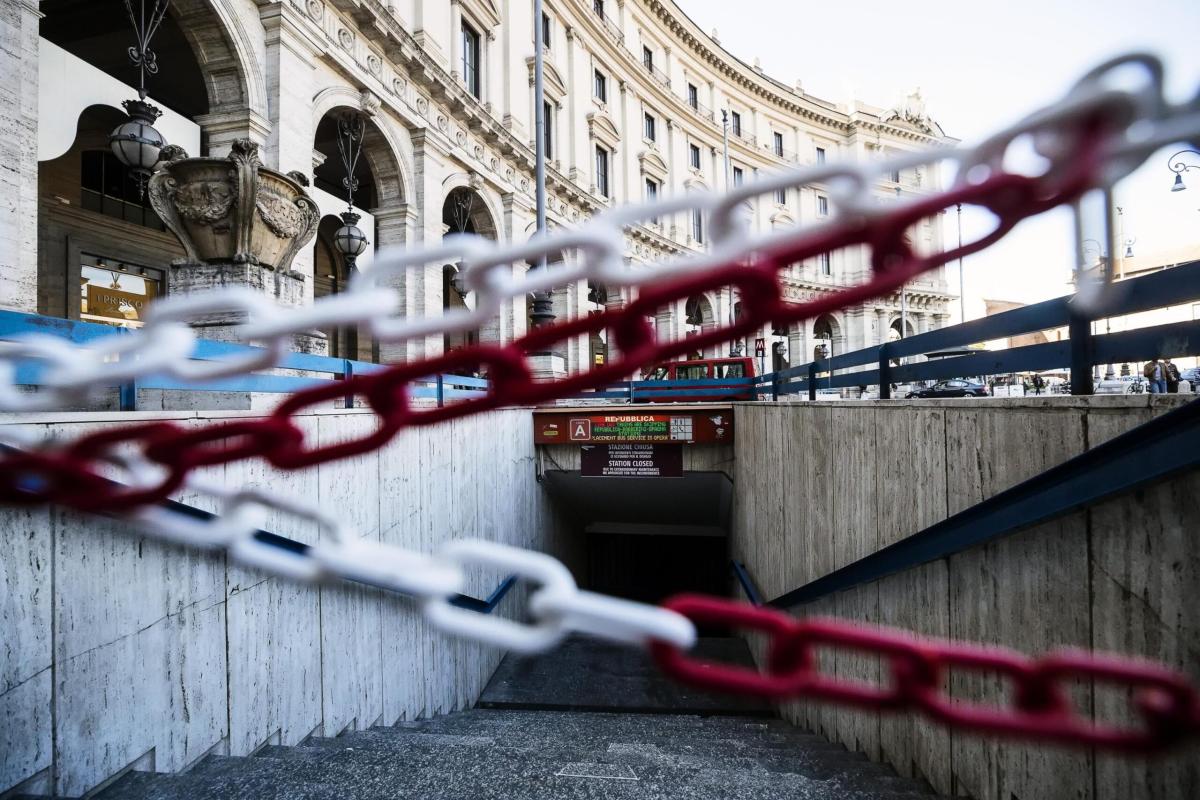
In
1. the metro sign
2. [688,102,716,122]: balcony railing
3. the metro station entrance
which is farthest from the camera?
[688,102,716,122]: balcony railing

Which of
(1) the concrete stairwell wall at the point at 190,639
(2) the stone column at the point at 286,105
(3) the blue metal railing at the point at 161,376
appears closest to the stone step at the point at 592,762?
(1) the concrete stairwell wall at the point at 190,639

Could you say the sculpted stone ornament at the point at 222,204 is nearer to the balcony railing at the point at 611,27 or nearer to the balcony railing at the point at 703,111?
the balcony railing at the point at 611,27

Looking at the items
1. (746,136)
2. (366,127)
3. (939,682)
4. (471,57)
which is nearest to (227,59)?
(366,127)

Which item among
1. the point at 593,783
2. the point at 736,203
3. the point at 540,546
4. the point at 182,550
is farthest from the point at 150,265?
the point at 736,203

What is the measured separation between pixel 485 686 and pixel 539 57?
12340 mm

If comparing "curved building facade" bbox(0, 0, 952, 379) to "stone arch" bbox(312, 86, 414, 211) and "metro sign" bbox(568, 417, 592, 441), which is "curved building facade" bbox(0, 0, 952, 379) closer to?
"stone arch" bbox(312, 86, 414, 211)

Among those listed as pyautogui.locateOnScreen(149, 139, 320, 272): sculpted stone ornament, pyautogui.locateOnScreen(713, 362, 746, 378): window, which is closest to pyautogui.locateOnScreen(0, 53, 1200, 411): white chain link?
pyautogui.locateOnScreen(149, 139, 320, 272): sculpted stone ornament

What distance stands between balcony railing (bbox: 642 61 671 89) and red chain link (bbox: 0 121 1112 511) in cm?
3204

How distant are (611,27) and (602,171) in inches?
258

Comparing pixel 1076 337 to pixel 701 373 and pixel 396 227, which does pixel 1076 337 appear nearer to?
pixel 396 227

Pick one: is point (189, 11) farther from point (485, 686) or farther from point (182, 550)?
point (485, 686)

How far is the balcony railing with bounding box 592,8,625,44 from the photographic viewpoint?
25.4m

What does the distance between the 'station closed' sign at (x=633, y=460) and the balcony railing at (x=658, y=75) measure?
25125 mm

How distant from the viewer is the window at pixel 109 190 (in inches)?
458
